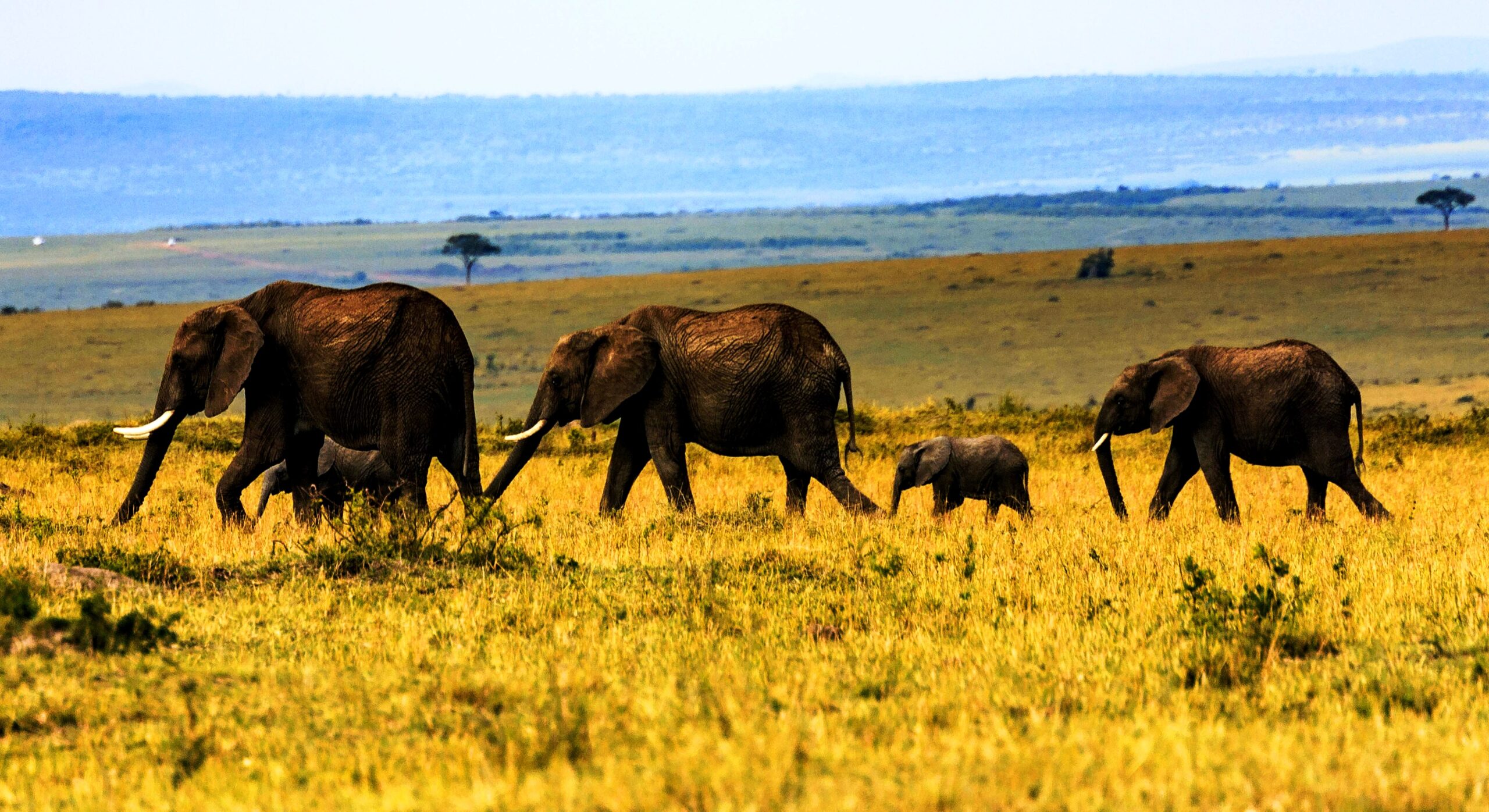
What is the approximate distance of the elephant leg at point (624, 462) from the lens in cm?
1544

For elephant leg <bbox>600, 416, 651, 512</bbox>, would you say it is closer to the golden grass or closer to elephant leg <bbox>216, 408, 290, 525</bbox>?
the golden grass

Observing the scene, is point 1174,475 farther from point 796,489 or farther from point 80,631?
point 80,631

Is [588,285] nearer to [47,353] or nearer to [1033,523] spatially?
[47,353]

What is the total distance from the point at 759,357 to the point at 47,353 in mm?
60889

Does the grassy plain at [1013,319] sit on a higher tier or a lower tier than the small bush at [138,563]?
lower

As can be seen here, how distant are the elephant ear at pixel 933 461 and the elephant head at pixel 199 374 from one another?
21.1 feet

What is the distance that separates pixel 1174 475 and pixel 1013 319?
57550mm

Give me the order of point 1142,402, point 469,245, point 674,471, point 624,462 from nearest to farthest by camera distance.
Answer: point 674,471 → point 624,462 → point 1142,402 → point 469,245

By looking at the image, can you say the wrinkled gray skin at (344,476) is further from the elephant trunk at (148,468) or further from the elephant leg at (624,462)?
the elephant leg at (624,462)

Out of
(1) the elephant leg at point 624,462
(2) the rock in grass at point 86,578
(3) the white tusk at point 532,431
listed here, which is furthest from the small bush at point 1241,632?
(3) the white tusk at point 532,431

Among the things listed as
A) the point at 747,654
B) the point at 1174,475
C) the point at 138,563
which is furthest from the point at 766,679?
the point at 1174,475

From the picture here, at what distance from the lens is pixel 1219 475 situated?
49.9ft

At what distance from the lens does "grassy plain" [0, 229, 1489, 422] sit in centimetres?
6119

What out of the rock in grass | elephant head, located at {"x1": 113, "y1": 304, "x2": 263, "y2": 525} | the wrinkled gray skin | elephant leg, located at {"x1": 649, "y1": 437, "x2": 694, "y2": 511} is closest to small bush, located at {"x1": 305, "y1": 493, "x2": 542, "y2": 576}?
the rock in grass
